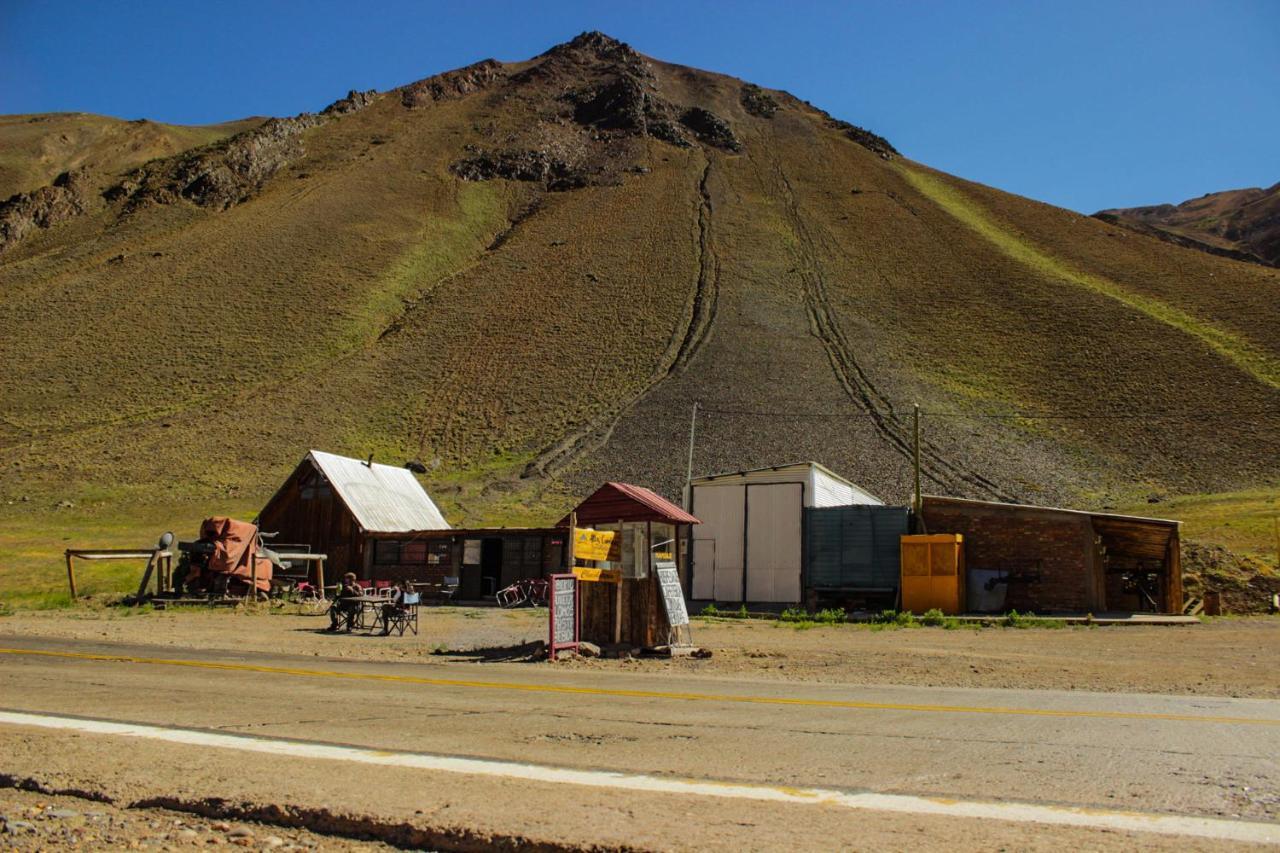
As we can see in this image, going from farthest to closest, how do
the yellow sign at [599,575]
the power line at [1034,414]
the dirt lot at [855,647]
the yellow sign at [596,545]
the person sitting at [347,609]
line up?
the power line at [1034,414]
the person sitting at [347,609]
the yellow sign at [599,575]
the yellow sign at [596,545]
the dirt lot at [855,647]

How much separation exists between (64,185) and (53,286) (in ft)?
126

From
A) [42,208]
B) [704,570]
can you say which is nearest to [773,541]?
[704,570]

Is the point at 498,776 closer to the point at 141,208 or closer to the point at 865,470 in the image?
the point at 865,470

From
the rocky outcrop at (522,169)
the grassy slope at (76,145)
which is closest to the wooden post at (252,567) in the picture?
the rocky outcrop at (522,169)

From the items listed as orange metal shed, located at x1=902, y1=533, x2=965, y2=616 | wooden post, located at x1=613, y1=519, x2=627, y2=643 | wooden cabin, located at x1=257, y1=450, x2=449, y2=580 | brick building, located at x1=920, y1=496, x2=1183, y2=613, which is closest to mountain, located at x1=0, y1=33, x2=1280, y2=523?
wooden cabin, located at x1=257, y1=450, x2=449, y2=580

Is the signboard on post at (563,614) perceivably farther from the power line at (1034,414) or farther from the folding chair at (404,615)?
the power line at (1034,414)

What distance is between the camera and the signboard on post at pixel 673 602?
16.1 m

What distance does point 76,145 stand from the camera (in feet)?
544

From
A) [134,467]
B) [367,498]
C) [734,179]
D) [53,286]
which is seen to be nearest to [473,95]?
[734,179]

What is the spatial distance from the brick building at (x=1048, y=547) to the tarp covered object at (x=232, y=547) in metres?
19.0

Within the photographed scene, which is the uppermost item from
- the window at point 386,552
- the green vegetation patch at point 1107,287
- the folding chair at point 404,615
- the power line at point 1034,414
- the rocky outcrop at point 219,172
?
the rocky outcrop at point 219,172

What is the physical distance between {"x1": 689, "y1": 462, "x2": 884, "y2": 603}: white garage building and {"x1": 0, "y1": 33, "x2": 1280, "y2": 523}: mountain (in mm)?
18888

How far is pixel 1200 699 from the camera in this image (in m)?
10.8

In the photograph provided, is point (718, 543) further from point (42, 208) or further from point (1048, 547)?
point (42, 208)
